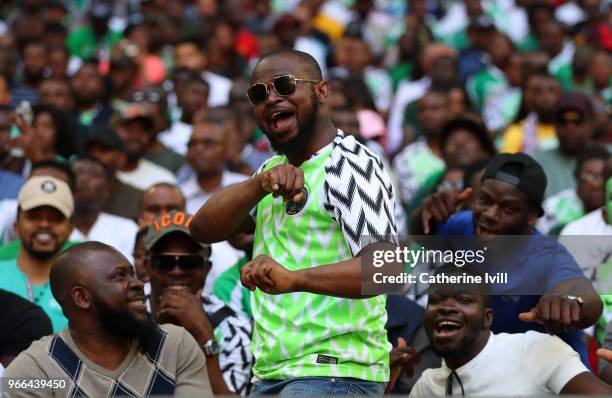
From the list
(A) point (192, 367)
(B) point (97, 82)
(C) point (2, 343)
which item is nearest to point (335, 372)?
(A) point (192, 367)

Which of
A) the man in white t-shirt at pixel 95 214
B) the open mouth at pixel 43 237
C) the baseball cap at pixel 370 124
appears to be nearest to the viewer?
the open mouth at pixel 43 237

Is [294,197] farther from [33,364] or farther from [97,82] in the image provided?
[97,82]

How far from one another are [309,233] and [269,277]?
1.37ft

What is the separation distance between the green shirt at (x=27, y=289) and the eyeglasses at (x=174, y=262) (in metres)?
0.71

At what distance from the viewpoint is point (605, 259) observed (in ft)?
21.8

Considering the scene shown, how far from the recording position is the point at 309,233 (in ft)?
15.5

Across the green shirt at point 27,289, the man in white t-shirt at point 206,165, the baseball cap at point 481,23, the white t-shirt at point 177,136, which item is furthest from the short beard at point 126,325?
the baseball cap at point 481,23

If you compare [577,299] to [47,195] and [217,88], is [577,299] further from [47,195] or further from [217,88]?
[217,88]

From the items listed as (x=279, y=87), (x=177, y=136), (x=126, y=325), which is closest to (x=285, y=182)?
(x=279, y=87)

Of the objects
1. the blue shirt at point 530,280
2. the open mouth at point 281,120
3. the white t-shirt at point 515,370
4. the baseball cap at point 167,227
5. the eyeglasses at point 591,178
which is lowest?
the white t-shirt at point 515,370

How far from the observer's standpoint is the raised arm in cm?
457

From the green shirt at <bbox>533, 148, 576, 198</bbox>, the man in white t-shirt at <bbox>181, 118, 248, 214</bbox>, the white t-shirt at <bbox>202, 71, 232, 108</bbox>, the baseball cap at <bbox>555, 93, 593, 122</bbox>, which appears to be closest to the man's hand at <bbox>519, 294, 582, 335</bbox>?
the green shirt at <bbox>533, 148, 576, 198</bbox>

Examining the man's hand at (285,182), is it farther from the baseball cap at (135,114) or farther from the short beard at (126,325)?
the baseball cap at (135,114)

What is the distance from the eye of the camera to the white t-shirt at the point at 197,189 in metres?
9.81
